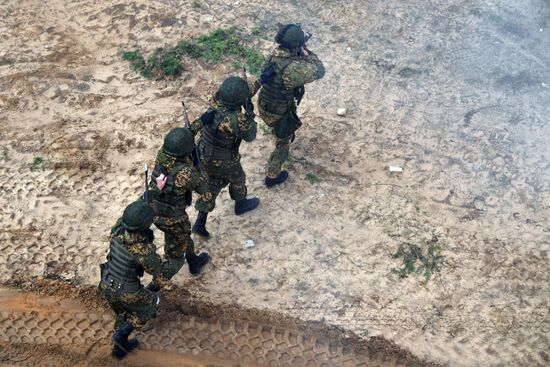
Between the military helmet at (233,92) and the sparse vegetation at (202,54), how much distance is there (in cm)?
319

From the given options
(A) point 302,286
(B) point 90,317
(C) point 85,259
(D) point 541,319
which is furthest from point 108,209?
(D) point 541,319

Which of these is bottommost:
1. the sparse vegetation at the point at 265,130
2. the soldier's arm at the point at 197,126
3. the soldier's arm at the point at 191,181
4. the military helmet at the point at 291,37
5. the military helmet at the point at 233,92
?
the sparse vegetation at the point at 265,130

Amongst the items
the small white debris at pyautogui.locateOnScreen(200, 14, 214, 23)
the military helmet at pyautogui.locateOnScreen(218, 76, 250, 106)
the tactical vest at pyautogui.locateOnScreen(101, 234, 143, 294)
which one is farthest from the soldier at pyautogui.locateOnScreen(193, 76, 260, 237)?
the small white debris at pyautogui.locateOnScreen(200, 14, 214, 23)

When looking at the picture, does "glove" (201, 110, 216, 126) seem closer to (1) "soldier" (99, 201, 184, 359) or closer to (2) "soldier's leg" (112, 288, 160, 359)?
(1) "soldier" (99, 201, 184, 359)

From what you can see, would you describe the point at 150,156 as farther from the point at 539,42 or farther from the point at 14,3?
the point at 539,42

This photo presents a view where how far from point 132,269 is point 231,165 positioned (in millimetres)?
1925

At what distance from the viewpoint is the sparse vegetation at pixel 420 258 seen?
23.4 ft

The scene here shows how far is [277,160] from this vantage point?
25.4ft

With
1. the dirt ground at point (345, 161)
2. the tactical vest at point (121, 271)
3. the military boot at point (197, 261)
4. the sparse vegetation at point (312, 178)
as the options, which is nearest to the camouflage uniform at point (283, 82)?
the sparse vegetation at point (312, 178)

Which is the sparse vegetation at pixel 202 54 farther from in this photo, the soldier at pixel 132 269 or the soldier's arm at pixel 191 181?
the soldier at pixel 132 269

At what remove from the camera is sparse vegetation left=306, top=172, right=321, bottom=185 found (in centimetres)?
812

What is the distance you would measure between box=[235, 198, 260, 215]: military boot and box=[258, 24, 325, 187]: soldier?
456 millimetres

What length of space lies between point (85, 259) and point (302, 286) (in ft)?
8.91

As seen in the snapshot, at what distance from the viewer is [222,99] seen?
6.51m
